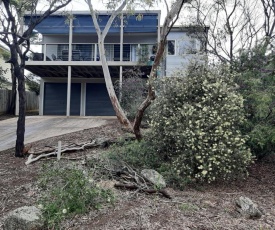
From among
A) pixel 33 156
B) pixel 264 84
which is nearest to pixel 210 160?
pixel 264 84

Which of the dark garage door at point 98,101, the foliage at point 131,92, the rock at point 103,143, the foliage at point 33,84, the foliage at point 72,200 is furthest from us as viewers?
the foliage at point 33,84

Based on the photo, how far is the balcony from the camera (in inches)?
615

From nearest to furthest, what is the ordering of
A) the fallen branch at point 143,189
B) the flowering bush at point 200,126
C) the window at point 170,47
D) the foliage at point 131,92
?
1. the fallen branch at point 143,189
2. the flowering bush at point 200,126
3. the foliage at point 131,92
4. the window at point 170,47

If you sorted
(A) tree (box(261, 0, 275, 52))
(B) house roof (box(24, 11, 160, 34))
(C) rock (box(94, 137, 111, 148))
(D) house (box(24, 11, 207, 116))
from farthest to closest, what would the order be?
(B) house roof (box(24, 11, 160, 34))
(D) house (box(24, 11, 207, 116))
(A) tree (box(261, 0, 275, 52))
(C) rock (box(94, 137, 111, 148))

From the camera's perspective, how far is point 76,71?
1789 centimetres

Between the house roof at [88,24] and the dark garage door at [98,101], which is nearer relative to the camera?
the house roof at [88,24]

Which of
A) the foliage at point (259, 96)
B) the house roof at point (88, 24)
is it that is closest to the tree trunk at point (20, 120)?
the foliage at point (259, 96)

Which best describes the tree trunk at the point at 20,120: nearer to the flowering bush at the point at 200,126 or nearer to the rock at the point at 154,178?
the flowering bush at the point at 200,126

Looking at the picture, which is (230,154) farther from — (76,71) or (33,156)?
(76,71)

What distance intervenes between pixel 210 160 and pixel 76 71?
1445 centimetres

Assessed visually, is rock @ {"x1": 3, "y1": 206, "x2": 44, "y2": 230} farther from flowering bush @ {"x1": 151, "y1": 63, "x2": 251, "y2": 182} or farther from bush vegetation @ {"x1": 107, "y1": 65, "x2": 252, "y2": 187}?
flowering bush @ {"x1": 151, "y1": 63, "x2": 251, "y2": 182}

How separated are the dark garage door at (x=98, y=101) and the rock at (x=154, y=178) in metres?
14.6

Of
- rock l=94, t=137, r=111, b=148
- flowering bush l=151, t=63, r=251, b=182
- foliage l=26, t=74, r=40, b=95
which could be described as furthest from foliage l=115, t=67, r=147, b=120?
foliage l=26, t=74, r=40, b=95

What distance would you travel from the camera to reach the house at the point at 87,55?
1588cm
